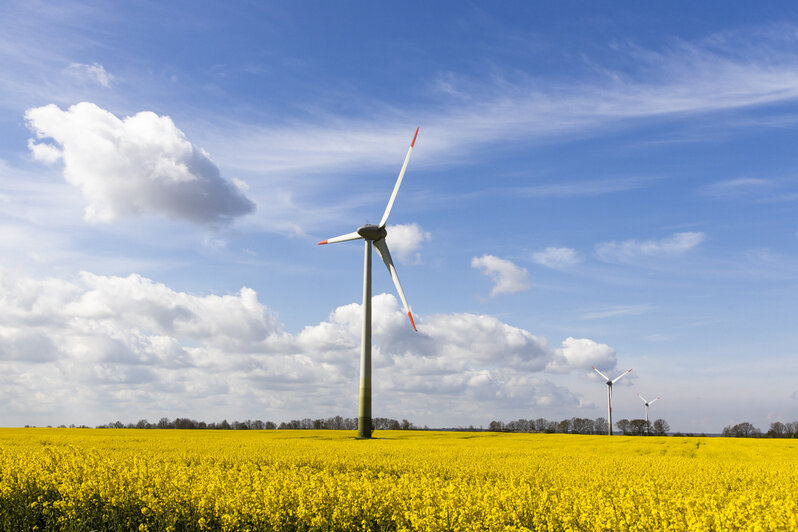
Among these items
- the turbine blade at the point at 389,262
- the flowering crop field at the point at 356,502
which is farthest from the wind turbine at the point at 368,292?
the flowering crop field at the point at 356,502

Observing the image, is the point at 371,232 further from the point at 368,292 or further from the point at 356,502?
the point at 356,502

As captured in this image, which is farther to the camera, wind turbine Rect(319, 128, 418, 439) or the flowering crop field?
wind turbine Rect(319, 128, 418, 439)

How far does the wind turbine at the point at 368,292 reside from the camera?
6175 centimetres

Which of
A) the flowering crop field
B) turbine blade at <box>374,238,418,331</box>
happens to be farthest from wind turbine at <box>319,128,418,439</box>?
the flowering crop field

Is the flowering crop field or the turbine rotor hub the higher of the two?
the turbine rotor hub

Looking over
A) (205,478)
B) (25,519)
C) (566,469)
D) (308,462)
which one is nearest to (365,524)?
(205,478)

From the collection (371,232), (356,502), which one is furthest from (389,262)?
(356,502)

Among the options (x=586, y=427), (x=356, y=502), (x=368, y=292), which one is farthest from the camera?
(x=586, y=427)

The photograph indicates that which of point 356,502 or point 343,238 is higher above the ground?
point 343,238

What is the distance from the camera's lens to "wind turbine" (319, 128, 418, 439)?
2431 inches

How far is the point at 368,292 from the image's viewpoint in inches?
2522

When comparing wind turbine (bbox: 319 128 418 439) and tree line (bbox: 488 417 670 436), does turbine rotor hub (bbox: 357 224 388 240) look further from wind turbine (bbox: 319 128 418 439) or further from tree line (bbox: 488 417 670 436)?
tree line (bbox: 488 417 670 436)

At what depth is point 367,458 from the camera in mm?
30375

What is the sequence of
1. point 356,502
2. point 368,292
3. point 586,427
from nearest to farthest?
point 356,502, point 368,292, point 586,427
